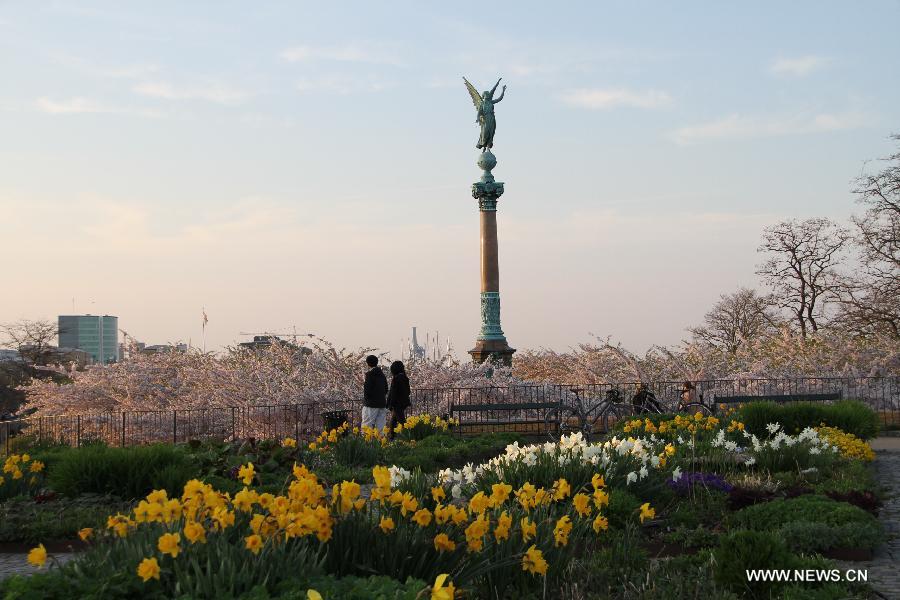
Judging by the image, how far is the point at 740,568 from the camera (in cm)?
649

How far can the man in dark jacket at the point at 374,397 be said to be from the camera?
57.0 ft

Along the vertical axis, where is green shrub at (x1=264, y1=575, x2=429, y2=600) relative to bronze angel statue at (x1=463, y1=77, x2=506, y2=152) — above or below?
below

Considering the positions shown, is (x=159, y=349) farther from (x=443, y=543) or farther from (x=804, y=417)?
(x=443, y=543)

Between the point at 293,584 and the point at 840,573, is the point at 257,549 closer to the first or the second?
the point at 293,584

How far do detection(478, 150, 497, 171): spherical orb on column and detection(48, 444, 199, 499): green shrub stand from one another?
26.4m

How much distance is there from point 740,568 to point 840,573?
933 mm

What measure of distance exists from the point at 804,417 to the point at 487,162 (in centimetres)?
2185

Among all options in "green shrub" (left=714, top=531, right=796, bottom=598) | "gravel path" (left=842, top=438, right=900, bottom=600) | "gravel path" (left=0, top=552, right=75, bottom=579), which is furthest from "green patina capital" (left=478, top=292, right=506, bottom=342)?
"green shrub" (left=714, top=531, right=796, bottom=598)

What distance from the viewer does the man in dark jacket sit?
57.0 ft

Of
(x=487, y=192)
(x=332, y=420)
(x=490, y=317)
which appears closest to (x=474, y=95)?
(x=487, y=192)

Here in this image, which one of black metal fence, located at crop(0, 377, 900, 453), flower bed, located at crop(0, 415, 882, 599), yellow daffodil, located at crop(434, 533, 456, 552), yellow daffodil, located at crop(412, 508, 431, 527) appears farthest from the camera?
black metal fence, located at crop(0, 377, 900, 453)

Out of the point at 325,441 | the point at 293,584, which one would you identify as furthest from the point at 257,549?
the point at 325,441

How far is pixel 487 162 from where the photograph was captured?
120 ft

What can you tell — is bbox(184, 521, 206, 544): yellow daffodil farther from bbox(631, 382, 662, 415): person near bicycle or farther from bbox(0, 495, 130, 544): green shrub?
bbox(631, 382, 662, 415): person near bicycle
